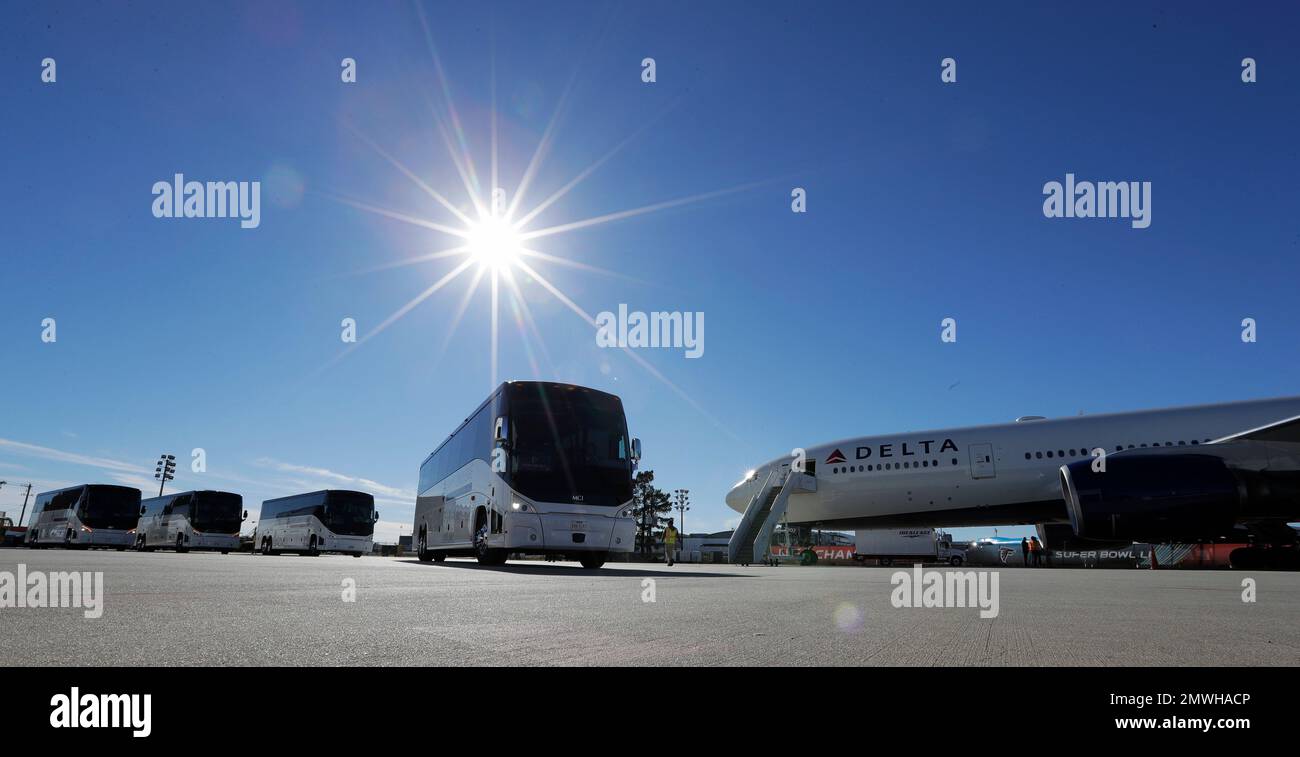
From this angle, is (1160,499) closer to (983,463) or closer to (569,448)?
(569,448)

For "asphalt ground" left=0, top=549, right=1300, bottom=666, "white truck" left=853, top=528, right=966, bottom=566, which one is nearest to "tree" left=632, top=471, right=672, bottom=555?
"white truck" left=853, top=528, right=966, bottom=566

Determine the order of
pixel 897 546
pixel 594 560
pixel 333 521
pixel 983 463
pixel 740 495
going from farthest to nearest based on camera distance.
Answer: pixel 897 546, pixel 333 521, pixel 740 495, pixel 983 463, pixel 594 560

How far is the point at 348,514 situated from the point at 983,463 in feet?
100

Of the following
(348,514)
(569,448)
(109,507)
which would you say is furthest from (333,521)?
(569,448)

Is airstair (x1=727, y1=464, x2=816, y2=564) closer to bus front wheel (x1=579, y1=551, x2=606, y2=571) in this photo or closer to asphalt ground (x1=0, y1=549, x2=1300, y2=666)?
bus front wheel (x1=579, y1=551, x2=606, y2=571)

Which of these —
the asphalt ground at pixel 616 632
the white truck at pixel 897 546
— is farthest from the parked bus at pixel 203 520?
the asphalt ground at pixel 616 632

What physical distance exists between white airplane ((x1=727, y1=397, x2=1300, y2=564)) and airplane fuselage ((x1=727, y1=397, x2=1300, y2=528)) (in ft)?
0.13

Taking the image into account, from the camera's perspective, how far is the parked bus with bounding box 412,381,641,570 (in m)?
16.1

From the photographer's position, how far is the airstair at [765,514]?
29172mm

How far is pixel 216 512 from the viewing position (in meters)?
42.4

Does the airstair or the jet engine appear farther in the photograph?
the airstair
